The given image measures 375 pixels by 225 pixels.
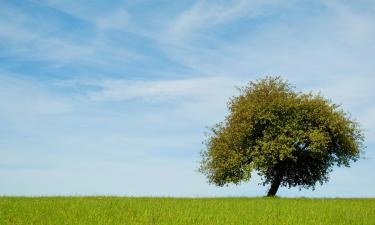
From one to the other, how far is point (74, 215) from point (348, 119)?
3520cm

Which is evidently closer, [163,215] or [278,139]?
[163,215]

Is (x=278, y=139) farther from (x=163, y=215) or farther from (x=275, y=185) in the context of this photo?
(x=163, y=215)

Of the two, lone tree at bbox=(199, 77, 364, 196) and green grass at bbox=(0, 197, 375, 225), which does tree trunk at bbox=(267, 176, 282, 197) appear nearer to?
lone tree at bbox=(199, 77, 364, 196)

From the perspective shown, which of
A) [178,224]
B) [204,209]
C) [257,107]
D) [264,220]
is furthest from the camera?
[257,107]

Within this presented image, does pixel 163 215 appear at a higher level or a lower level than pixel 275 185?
lower

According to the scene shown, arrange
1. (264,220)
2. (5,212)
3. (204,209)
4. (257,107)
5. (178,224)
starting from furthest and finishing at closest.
Result: (257,107)
(204,209)
(5,212)
(264,220)
(178,224)

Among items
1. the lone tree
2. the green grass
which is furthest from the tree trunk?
the green grass

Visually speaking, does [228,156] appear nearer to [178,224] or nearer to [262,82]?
[262,82]

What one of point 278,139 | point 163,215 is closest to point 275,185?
point 278,139

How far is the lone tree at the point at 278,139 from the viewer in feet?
166

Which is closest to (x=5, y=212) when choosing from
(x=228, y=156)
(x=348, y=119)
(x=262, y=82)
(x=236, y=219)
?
(x=236, y=219)

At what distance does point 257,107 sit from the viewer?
51.7 meters

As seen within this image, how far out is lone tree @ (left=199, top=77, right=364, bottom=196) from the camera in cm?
5059

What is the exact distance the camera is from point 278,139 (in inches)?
1976
